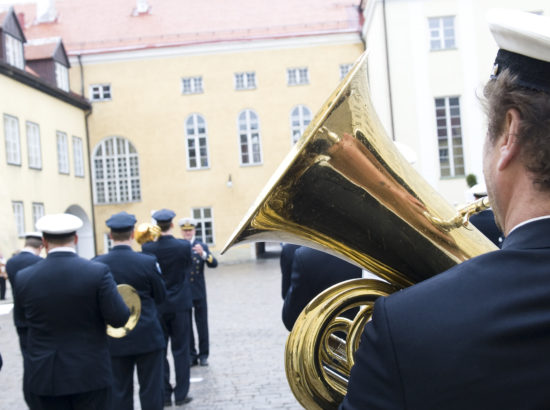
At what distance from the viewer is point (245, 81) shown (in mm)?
32469

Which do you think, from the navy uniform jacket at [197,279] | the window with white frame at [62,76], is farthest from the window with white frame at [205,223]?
the navy uniform jacket at [197,279]

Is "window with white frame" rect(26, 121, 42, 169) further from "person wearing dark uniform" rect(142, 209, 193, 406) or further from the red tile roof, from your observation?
"person wearing dark uniform" rect(142, 209, 193, 406)

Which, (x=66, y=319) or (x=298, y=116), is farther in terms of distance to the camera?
(x=298, y=116)

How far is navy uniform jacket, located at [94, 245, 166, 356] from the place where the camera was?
545cm

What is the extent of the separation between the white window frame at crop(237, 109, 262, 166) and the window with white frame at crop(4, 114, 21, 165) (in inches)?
400

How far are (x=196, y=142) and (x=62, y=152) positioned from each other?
599 cm

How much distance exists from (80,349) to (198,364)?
4.27m

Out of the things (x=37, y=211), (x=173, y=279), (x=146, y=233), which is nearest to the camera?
(x=173, y=279)

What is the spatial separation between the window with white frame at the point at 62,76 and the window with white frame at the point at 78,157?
233 cm

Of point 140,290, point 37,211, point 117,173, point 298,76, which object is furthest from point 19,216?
point 140,290

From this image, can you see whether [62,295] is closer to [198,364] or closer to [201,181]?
[198,364]

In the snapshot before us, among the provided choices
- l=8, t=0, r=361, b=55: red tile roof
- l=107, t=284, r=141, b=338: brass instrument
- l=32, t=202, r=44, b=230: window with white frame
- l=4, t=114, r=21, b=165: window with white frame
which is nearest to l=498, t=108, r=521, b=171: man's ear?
l=107, t=284, r=141, b=338: brass instrument

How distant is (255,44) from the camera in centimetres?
3244

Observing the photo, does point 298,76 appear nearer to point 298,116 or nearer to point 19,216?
point 298,116
